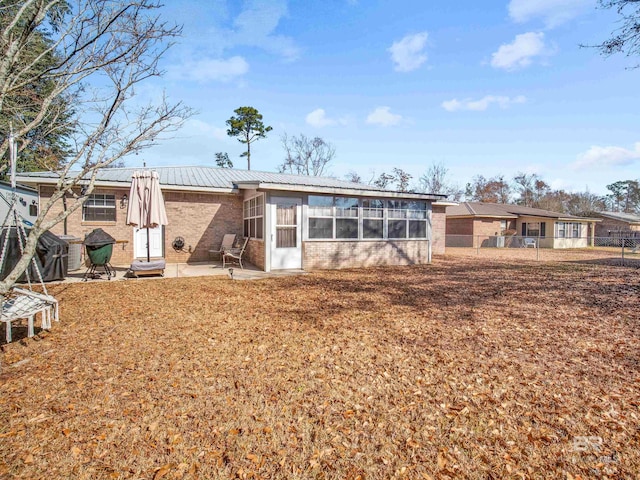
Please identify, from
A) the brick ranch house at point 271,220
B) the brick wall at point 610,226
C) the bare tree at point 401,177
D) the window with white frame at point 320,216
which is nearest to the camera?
the brick ranch house at point 271,220

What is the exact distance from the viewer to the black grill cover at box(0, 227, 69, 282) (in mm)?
8352

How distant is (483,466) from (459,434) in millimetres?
352

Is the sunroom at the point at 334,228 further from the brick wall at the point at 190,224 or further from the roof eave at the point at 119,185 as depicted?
the roof eave at the point at 119,185

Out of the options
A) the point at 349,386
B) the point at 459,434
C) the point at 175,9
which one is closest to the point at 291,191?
the point at 175,9

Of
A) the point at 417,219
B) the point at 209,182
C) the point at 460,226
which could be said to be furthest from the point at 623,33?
the point at 460,226

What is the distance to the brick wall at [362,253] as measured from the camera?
1166 centimetres

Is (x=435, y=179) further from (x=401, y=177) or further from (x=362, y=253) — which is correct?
(x=362, y=253)

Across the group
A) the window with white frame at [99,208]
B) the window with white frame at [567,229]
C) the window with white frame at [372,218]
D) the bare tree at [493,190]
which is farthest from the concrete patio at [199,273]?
the bare tree at [493,190]

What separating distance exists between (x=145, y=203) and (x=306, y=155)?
29.4 metres

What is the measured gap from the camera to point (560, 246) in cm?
2722

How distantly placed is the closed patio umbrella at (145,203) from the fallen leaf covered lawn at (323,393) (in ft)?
11.8

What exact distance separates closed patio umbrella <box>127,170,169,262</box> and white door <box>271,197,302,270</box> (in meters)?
3.45

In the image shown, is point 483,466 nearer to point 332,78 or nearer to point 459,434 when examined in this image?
point 459,434

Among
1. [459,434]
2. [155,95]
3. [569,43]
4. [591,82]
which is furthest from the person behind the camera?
[591,82]
